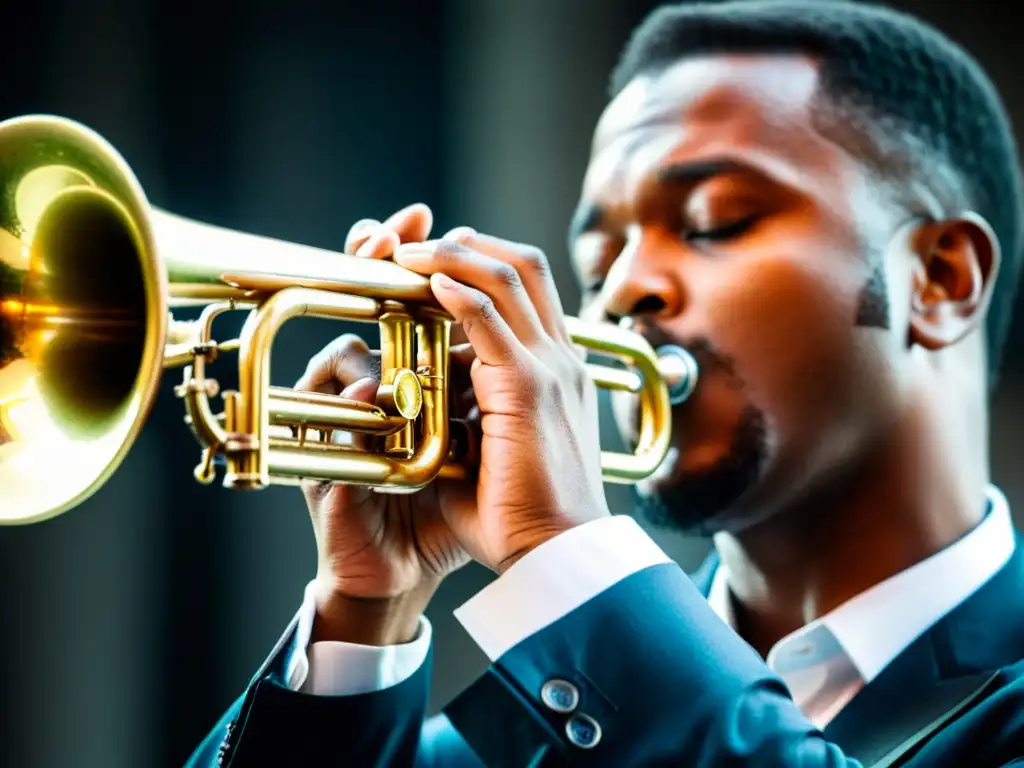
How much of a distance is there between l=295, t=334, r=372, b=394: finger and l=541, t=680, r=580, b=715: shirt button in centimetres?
41

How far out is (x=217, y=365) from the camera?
2.02 m

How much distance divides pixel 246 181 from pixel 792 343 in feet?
4.28

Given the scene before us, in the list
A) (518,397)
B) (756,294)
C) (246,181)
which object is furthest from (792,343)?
(246,181)

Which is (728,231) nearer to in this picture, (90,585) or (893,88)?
(893,88)

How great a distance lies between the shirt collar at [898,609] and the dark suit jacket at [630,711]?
149 mm

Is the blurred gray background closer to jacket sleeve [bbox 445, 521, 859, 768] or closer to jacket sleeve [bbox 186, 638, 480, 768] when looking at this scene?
jacket sleeve [bbox 186, 638, 480, 768]

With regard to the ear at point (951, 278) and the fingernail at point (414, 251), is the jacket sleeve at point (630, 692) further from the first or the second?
the ear at point (951, 278)

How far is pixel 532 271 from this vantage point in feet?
4.51

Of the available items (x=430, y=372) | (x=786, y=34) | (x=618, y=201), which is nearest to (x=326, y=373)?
(x=430, y=372)

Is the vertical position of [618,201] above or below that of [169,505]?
above

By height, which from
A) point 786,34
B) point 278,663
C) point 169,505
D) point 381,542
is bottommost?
point 169,505

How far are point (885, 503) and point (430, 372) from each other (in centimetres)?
69

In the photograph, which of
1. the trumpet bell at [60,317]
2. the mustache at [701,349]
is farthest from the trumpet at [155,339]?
the mustache at [701,349]

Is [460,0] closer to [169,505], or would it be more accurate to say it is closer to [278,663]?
[169,505]
